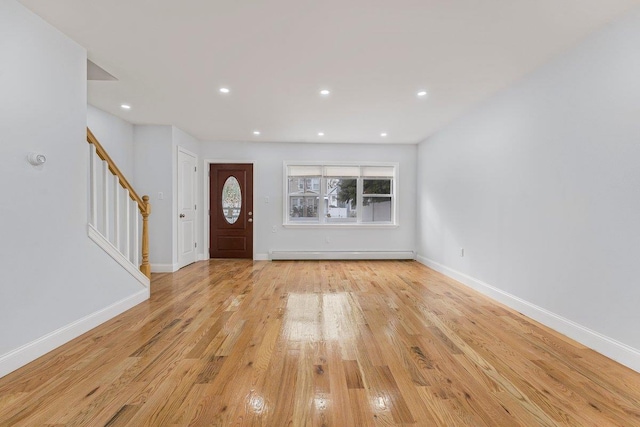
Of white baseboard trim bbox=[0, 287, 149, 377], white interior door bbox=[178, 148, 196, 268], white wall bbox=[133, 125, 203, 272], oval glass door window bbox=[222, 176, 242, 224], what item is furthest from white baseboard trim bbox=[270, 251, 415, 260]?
white baseboard trim bbox=[0, 287, 149, 377]

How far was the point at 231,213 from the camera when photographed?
21.4ft

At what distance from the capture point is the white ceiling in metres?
2.19

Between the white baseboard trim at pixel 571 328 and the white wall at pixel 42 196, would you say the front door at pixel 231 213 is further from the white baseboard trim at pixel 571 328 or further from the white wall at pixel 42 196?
the white baseboard trim at pixel 571 328

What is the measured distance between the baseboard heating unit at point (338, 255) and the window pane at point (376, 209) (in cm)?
76

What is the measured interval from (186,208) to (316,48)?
166 inches

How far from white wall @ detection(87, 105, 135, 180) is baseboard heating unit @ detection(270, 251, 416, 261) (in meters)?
3.06

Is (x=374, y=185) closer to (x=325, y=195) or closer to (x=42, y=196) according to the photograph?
(x=325, y=195)

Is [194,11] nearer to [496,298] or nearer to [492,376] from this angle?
[492,376]

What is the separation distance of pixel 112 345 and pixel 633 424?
3389 mm

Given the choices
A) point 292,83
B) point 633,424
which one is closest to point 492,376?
point 633,424

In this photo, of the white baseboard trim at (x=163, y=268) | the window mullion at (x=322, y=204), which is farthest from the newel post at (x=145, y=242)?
the window mullion at (x=322, y=204)

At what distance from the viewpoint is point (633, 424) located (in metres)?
1.54

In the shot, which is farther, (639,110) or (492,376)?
(639,110)

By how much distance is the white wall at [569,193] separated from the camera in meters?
2.21
